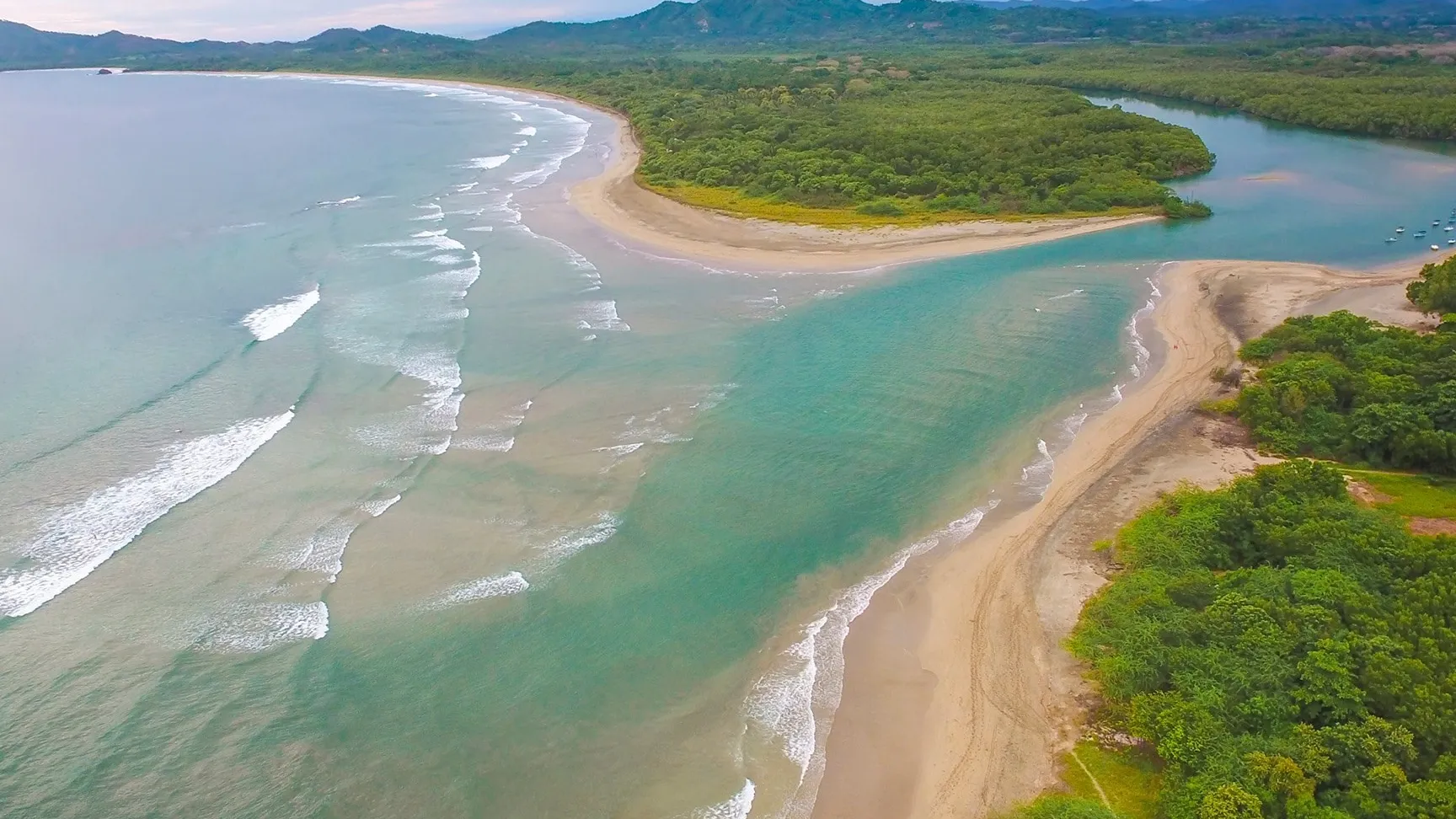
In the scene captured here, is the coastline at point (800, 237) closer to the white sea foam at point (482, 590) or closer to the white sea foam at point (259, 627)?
the white sea foam at point (482, 590)

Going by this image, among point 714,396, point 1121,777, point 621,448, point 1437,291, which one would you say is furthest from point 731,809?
point 1437,291

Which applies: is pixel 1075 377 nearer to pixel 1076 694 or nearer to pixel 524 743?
pixel 1076 694

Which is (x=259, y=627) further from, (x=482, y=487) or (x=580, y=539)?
(x=580, y=539)

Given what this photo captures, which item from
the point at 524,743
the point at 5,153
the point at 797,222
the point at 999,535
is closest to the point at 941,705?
the point at 999,535

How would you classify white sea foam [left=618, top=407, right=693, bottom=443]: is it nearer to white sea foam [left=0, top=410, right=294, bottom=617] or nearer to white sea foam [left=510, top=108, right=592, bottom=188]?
white sea foam [left=0, top=410, right=294, bottom=617]

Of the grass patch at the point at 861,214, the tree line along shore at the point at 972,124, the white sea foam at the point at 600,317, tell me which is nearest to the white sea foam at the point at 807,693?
the white sea foam at the point at 600,317

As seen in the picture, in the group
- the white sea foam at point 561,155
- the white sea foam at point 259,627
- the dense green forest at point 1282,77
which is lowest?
the white sea foam at point 259,627
